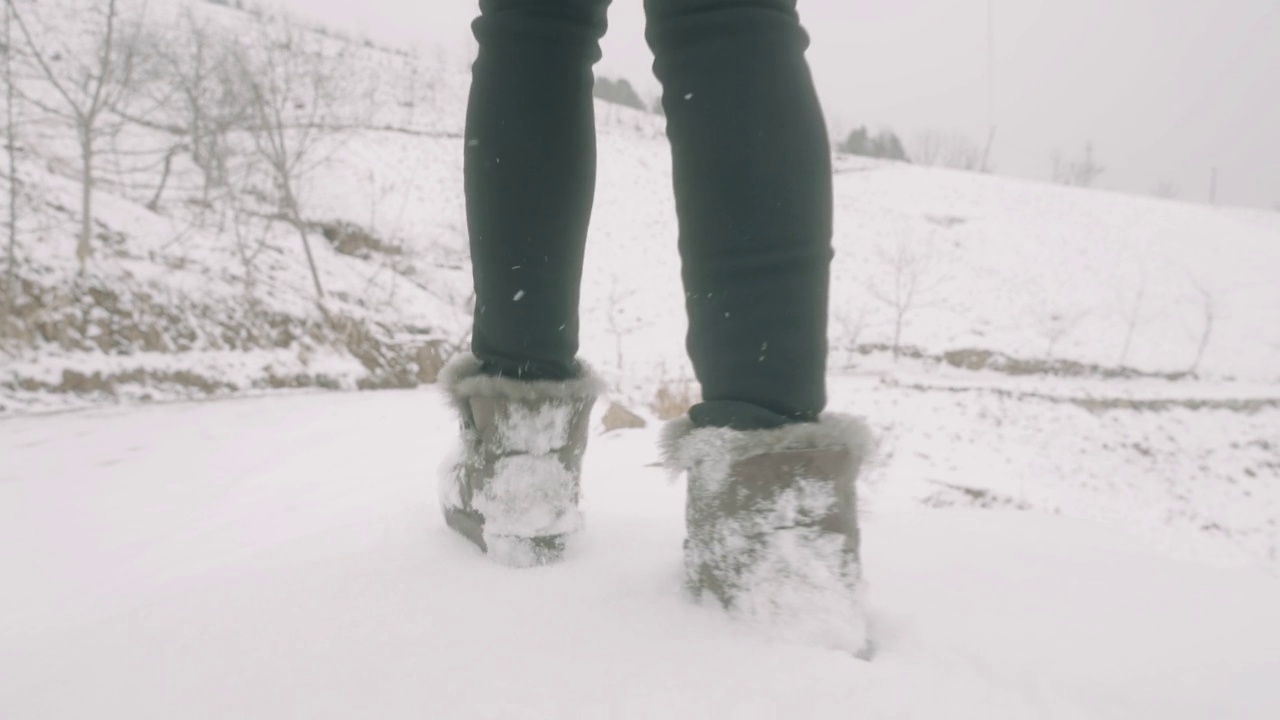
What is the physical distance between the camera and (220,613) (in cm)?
42

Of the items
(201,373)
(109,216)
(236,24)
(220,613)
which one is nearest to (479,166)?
(220,613)

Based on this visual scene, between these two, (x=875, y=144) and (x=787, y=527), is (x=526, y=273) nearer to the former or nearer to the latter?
(x=787, y=527)

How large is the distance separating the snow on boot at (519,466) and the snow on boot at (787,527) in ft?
0.48

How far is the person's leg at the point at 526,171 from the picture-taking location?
0.55m

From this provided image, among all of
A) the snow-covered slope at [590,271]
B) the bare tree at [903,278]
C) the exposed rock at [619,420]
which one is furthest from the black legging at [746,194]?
the bare tree at [903,278]

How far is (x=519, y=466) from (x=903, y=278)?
13528mm

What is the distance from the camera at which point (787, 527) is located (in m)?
0.42

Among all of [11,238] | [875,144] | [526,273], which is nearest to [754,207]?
[526,273]

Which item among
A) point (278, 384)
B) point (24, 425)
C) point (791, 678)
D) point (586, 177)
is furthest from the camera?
point (278, 384)

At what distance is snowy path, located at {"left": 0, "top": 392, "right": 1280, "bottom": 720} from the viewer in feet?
1.11

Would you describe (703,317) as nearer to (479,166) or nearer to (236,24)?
(479,166)

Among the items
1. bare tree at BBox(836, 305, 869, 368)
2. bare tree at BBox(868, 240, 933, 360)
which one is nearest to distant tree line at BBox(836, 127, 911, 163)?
bare tree at BBox(868, 240, 933, 360)

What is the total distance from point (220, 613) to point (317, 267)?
5.04 m

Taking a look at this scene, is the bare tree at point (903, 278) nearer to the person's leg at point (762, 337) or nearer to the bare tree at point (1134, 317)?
the bare tree at point (1134, 317)
